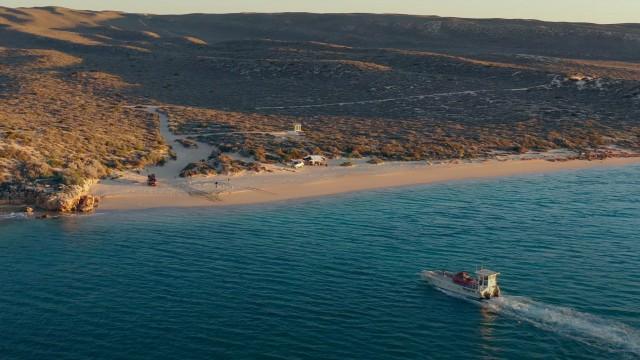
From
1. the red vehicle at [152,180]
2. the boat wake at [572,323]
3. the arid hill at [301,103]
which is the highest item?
the arid hill at [301,103]

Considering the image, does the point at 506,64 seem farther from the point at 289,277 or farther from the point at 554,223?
the point at 289,277

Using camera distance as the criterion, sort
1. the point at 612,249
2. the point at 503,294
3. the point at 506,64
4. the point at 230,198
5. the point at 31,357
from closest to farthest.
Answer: the point at 31,357 < the point at 503,294 < the point at 612,249 < the point at 230,198 < the point at 506,64

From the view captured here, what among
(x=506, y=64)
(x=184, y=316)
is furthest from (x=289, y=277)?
(x=506, y=64)

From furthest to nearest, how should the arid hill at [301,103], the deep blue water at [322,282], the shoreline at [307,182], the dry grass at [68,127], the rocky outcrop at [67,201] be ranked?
the arid hill at [301,103] → the dry grass at [68,127] → the shoreline at [307,182] → the rocky outcrop at [67,201] → the deep blue water at [322,282]

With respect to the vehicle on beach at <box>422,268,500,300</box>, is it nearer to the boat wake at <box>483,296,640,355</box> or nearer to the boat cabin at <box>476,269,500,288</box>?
the boat cabin at <box>476,269,500,288</box>

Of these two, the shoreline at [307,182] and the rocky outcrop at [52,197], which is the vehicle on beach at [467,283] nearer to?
the shoreline at [307,182]

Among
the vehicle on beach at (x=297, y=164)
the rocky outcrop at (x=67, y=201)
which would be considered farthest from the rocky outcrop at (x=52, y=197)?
the vehicle on beach at (x=297, y=164)
